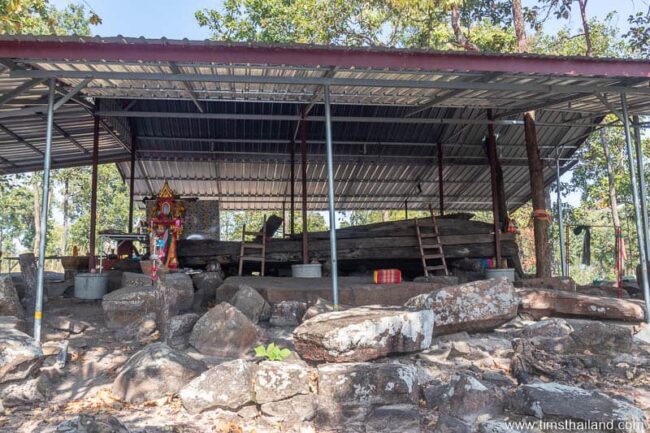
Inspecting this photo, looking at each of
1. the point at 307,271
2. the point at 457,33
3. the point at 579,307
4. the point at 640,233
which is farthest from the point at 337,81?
the point at 457,33

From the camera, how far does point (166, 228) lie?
9758 mm

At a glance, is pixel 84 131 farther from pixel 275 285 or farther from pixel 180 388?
pixel 180 388

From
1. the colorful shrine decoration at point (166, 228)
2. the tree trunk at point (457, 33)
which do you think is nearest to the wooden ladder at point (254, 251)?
the colorful shrine decoration at point (166, 228)

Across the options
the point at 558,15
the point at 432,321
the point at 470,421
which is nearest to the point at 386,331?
the point at 432,321

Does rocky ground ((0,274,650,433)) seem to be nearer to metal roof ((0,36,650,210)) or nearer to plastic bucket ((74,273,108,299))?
plastic bucket ((74,273,108,299))

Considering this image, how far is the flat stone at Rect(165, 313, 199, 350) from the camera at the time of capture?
661 cm

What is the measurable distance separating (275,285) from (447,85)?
14.0 feet

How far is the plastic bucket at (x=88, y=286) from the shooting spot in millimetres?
8906

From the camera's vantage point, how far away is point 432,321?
19.4ft

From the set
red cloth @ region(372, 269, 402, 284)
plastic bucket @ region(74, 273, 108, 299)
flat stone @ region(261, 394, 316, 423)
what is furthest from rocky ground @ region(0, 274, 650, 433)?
red cloth @ region(372, 269, 402, 284)

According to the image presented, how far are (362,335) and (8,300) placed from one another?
523 centimetres

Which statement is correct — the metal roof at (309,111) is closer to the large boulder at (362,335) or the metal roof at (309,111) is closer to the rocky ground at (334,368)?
the rocky ground at (334,368)

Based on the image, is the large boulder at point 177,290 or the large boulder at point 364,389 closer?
the large boulder at point 364,389

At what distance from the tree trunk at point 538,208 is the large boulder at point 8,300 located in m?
9.92
